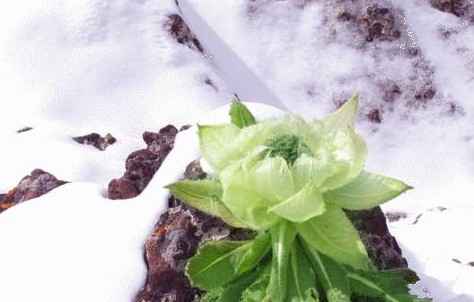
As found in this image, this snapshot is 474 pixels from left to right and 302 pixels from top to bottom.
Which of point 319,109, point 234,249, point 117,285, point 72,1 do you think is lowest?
point 319,109

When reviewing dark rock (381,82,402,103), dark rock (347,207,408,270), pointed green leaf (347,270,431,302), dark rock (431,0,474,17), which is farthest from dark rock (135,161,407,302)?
dark rock (431,0,474,17)

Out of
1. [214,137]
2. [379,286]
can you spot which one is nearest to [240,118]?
[214,137]

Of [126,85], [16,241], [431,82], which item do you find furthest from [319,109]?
[16,241]

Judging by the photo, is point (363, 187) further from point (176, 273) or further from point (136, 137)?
point (136, 137)

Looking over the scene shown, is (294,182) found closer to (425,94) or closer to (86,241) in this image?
(86,241)

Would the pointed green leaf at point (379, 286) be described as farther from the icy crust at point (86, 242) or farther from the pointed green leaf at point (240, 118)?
the icy crust at point (86, 242)

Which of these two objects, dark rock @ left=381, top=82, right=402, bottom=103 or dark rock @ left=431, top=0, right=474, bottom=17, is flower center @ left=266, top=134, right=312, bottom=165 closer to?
dark rock @ left=381, top=82, right=402, bottom=103
